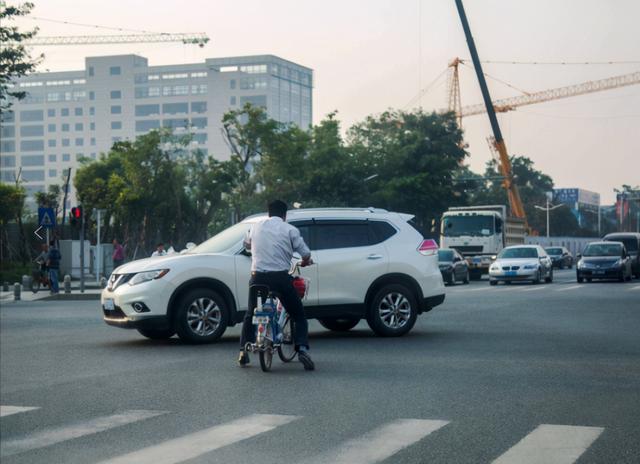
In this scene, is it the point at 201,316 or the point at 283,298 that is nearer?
the point at 283,298

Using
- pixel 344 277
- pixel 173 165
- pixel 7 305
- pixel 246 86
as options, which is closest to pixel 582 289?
pixel 7 305

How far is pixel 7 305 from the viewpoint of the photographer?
2872 centimetres

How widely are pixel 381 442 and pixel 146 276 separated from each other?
8154 mm

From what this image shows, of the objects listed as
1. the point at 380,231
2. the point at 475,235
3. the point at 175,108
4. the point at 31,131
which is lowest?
the point at 380,231

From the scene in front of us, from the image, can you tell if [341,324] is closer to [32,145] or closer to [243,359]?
[243,359]

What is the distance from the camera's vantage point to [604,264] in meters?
40.8

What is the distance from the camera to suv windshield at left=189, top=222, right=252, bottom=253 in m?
15.6

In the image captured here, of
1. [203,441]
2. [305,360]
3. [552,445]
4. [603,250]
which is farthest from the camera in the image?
[603,250]

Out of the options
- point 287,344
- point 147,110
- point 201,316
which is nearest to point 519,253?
point 201,316

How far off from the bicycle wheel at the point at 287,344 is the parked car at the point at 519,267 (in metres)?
27.8

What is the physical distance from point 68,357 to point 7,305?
15.6 m

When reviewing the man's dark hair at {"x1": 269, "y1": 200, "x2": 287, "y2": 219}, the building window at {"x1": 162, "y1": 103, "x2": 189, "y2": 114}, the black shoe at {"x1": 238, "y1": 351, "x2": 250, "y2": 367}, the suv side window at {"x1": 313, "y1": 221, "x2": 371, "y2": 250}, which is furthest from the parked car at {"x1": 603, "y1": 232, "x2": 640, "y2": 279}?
the building window at {"x1": 162, "y1": 103, "x2": 189, "y2": 114}

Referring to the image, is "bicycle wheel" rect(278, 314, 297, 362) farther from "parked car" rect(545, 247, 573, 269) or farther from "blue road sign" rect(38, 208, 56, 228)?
"parked car" rect(545, 247, 573, 269)

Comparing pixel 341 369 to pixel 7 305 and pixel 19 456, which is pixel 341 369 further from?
pixel 7 305
